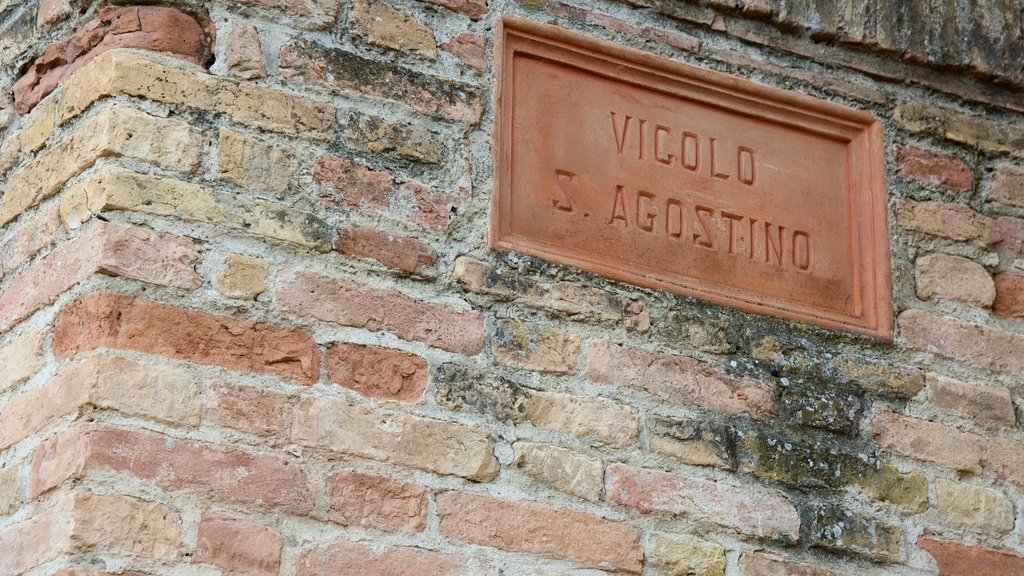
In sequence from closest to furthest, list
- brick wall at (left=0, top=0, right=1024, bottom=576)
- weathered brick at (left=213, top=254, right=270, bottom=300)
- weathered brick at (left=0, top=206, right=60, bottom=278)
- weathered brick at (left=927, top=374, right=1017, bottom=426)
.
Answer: brick wall at (left=0, top=0, right=1024, bottom=576), weathered brick at (left=213, top=254, right=270, bottom=300), weathered brick at (left=0, top=206, right=60, bottom=278), weathered brick at (left=927, top=374, right=1017, bottom=426)

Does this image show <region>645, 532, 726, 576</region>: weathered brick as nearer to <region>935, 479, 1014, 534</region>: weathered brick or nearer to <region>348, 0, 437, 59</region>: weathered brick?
<region>935, 479, 1014, 534</region>: weathered brick

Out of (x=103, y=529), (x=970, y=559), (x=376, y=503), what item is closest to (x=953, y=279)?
(x=970, y=559)

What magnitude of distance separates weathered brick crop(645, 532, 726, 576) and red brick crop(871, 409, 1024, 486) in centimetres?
45

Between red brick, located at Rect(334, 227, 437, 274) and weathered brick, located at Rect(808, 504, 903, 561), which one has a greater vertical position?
red brick, located at Rect(334, 227, 437, 274)

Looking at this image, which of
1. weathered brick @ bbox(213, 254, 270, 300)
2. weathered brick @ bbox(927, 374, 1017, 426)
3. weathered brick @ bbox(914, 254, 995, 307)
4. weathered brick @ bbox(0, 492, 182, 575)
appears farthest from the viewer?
weathered brick @ bbox(914, 254, 995, 307)

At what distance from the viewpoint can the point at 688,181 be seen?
2.93 m

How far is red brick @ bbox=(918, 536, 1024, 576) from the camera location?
2785mm

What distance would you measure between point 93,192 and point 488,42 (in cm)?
83

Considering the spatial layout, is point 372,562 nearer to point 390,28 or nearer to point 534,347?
point 534,347

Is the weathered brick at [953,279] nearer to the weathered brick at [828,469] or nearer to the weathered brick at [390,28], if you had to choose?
the weathered brick at [828,469]

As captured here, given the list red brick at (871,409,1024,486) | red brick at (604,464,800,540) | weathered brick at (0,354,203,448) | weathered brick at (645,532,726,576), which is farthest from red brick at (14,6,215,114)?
red brick at (871,409,1024,486)

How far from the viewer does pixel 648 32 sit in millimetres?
2969

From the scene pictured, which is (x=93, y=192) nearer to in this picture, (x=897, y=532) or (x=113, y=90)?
(x=113, y=90)

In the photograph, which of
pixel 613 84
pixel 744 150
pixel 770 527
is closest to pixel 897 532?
pixel 770 527
